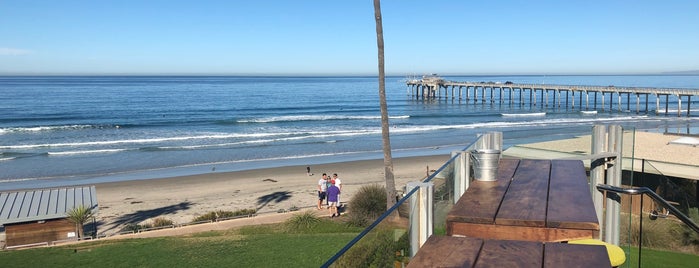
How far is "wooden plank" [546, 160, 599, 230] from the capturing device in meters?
2.99

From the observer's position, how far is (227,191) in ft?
68.9

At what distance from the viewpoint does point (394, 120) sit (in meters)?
50.7

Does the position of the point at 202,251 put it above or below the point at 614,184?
below

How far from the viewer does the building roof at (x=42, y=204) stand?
41.1ft

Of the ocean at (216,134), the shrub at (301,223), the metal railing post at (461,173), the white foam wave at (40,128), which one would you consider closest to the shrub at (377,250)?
the metal railing post at (461,173)

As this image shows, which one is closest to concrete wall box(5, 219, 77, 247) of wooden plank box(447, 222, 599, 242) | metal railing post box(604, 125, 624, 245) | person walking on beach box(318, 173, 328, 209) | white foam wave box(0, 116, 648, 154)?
person walking on beach box(318, 173, 328, 209)

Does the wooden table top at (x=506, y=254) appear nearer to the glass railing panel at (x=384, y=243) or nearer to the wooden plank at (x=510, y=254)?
the wooden plank at (x=510, y=254)

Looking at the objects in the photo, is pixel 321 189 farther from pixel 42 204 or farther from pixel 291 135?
pixel 291 135

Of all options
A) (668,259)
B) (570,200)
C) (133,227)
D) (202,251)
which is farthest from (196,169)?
(570,200)

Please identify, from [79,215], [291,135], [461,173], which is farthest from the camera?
[291,135]

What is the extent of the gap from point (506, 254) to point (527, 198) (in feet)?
3.89

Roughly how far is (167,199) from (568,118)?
40.7 m

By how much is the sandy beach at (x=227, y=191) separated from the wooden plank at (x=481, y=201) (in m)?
13.3

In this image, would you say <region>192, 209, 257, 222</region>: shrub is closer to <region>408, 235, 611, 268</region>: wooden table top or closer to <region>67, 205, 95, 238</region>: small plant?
<region>67, 205, 95, 238</region>: small plant
